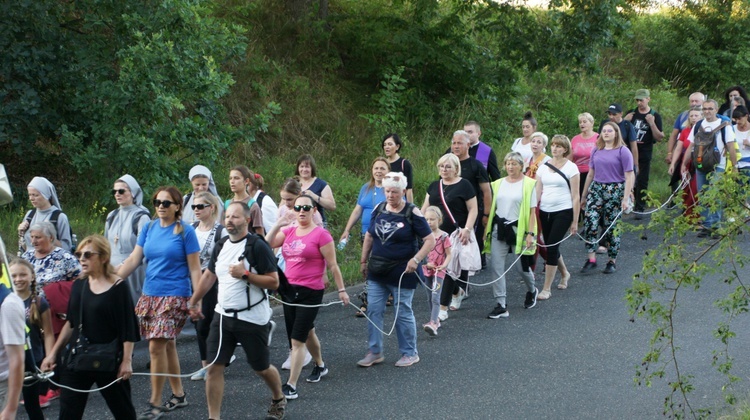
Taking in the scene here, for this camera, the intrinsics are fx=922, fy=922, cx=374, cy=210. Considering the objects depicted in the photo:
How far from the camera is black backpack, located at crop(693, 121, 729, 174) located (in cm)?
1269

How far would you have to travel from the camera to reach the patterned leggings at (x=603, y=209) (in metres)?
11.5

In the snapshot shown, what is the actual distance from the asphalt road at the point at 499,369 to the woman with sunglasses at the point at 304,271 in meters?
0.45

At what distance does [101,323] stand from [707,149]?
945cm

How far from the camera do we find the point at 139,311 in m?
7.13

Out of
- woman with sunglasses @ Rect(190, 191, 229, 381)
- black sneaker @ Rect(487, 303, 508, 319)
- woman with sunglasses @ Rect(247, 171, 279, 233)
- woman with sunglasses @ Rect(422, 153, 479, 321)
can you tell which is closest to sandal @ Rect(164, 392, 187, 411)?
woman with sunglasses @ Rect(190, 191, 229, 381)

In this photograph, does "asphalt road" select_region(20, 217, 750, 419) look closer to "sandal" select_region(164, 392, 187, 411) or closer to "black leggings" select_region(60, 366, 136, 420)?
"sandal" select_region(164, 392, 187, 411)

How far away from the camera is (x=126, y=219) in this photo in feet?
26.2

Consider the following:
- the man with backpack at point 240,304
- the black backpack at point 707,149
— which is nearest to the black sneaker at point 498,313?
the man with backpack at point 240,304

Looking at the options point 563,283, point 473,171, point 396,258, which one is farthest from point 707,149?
point 396,258

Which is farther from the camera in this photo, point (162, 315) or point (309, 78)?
point (309, 78)

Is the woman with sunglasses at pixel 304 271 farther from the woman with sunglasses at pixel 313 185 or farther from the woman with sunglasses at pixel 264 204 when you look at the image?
the woman with sunglasses at pixel 313 185

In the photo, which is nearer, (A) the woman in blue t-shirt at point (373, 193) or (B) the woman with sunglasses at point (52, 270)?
(B) the woman with sunglasses at point (52, 270)

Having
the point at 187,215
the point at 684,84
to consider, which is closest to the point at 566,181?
the point at 187,215

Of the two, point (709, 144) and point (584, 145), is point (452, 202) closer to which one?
point (584, 145)
